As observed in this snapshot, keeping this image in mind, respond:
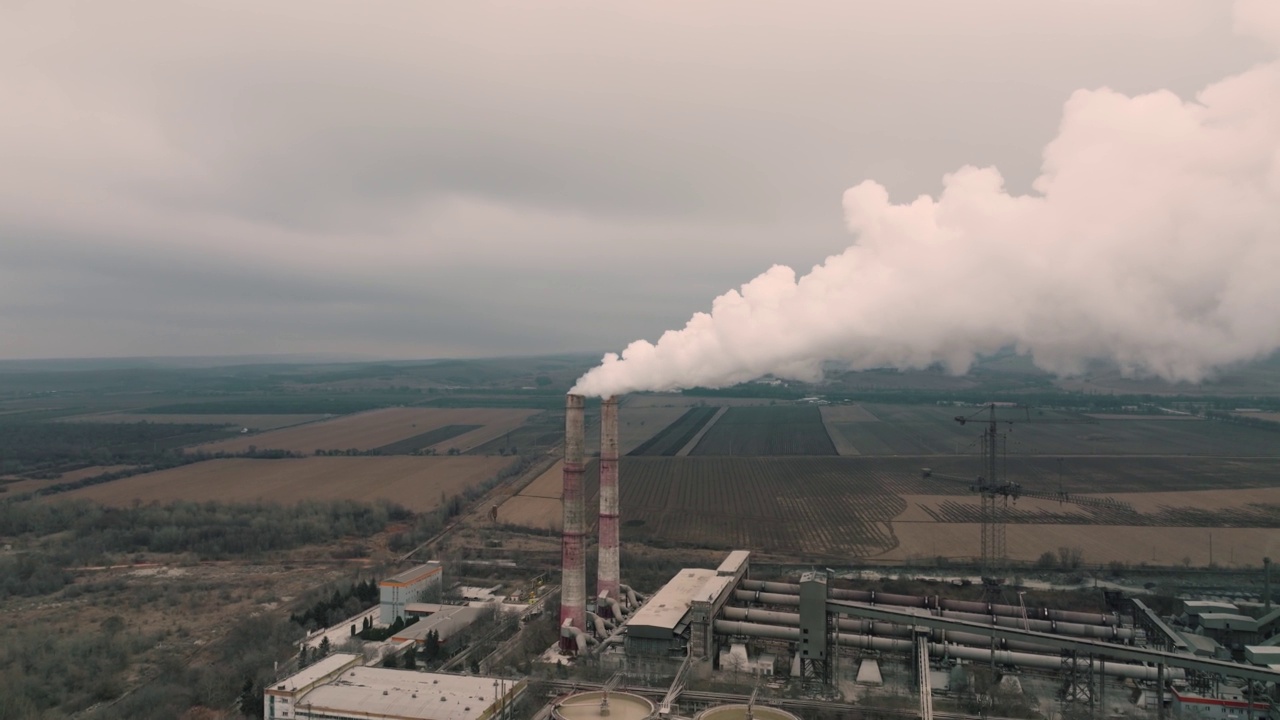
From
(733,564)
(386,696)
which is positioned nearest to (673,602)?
(733,564)

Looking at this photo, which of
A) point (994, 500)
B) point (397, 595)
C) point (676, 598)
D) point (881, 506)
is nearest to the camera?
point (676, 598)

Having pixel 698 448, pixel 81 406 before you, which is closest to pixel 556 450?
pixel 698 448

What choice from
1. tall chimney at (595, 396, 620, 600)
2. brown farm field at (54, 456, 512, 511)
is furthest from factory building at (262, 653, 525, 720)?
brown farm field at (54, 456, 512, 511)

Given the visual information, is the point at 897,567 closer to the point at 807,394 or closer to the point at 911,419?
the point at 911,419

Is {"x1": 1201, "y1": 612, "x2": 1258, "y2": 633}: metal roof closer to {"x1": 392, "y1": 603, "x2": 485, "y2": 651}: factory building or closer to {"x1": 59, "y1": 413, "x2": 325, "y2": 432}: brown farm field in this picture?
{"x1": 392, "y1": 603, "x2": 485, "y2": 651}: factory building

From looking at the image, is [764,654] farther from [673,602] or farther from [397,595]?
[397,595]

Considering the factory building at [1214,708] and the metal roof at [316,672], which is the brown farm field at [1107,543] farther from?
the metal roof at [316,672]
